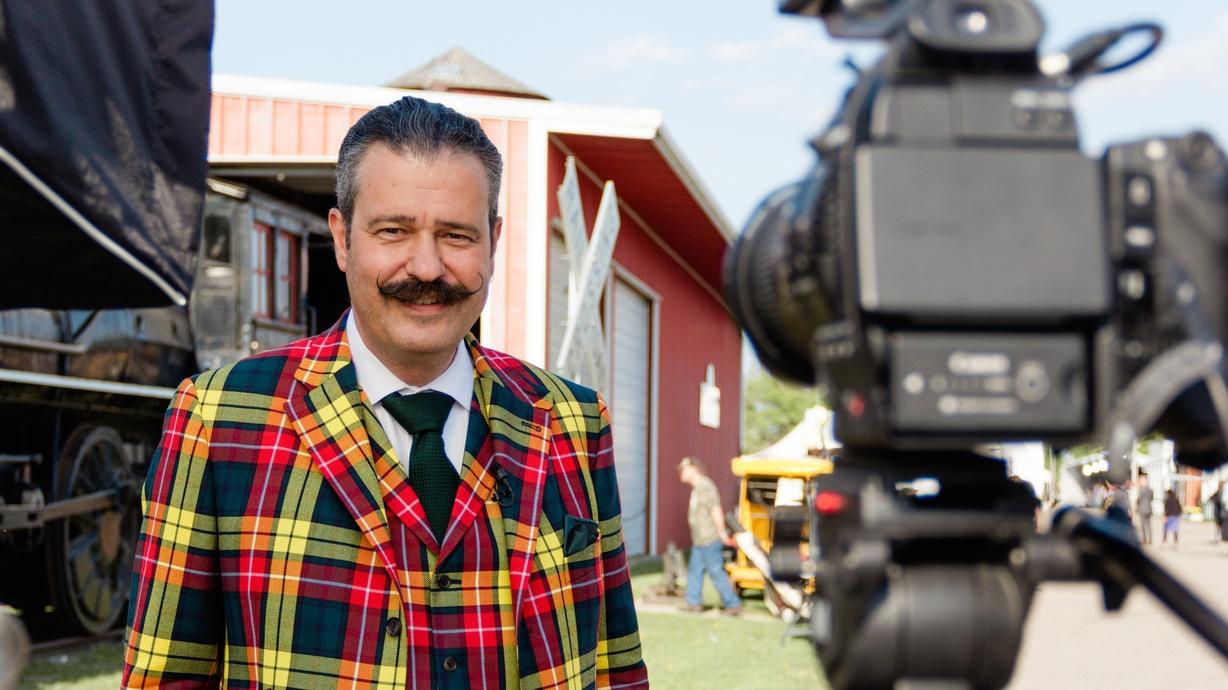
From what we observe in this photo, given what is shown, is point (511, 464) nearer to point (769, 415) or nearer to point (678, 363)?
point (678, 363)

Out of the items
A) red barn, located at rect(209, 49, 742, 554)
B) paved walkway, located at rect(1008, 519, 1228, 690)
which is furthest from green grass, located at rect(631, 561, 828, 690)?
red barn, located at rect(209, 49, 742, 554)

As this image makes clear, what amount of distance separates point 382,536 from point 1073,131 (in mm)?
1356

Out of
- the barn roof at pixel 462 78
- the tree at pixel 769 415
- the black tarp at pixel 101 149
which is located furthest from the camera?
the tree at pixel 769 415

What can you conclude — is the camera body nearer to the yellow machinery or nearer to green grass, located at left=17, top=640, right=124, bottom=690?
green grass, located at left=17, top=640, right=124, bottom=690

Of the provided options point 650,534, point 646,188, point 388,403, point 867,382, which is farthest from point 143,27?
point 650,534

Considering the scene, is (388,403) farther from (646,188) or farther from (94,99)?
(646,188)

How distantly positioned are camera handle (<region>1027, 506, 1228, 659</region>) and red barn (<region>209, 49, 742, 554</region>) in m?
11.7

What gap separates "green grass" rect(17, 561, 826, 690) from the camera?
8258 mm

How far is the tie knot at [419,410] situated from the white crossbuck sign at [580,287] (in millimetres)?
8320

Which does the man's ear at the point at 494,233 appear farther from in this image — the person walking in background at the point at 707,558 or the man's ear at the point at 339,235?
the person walking in background at the point at 707,558

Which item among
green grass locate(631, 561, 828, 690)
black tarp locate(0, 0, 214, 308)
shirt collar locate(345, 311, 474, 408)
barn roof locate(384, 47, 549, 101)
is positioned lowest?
green grass locate(631, 561, 828, 690)

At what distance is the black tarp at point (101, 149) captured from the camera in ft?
11.5

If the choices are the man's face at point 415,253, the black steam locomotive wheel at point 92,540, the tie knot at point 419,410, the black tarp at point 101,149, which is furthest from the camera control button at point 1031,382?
the black steam locomotive wheel at point 92,540

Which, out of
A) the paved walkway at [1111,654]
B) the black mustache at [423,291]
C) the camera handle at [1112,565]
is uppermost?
the black mustache at [423,291]
